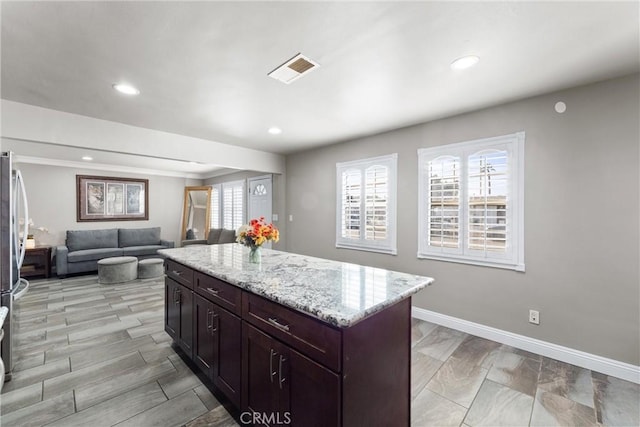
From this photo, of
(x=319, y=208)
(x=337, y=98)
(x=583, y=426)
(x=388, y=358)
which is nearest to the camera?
(x=388, y=358)

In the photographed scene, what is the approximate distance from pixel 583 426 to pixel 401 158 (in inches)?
111

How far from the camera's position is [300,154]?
506cm

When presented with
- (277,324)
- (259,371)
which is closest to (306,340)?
(277,324)

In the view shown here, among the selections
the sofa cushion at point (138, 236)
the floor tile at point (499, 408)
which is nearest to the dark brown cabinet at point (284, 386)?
the floor tile at point (499, 408)

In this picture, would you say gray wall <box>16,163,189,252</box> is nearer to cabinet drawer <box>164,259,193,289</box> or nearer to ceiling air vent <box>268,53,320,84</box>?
cabinet drawer <box>164,259,193,289</box>

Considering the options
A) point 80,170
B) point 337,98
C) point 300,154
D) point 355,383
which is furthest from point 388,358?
point 80,170

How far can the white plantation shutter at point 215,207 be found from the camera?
7578 millimetres

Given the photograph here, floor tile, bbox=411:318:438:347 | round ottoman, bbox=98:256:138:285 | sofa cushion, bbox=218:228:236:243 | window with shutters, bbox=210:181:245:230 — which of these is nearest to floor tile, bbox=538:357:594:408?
floor tile, bbox=411:318:438:347

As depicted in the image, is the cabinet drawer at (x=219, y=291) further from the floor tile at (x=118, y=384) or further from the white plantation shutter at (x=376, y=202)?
the white plantation shutter at (x=376, y=202)

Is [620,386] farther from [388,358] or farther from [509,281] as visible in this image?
[388,358]

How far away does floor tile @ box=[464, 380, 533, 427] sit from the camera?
1.77 metres

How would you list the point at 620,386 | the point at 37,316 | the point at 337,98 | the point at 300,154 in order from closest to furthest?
the point at 620,386
the point at 337,98
the point at 37,316
the point at 300,154

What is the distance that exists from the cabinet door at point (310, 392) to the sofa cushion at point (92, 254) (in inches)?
236

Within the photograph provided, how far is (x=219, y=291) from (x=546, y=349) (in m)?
2.95
